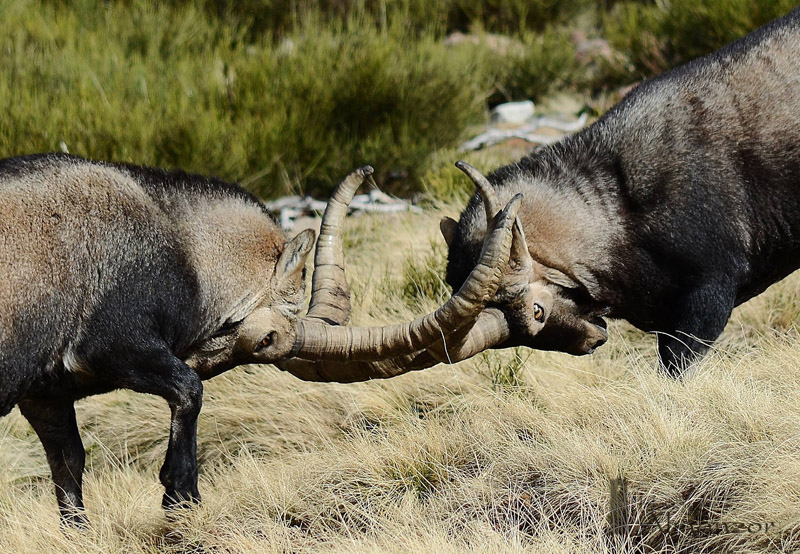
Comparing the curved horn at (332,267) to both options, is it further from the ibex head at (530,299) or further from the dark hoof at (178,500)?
the dark hoof at (178,500)

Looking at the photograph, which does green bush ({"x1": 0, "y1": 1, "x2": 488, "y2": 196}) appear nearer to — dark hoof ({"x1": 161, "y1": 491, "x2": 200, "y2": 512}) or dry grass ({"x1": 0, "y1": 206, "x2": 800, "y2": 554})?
dry grass ({"x1": 0, "y1": 206, "x2": 800, "y2": 554})

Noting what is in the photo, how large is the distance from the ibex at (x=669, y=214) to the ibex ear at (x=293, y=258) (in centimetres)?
78

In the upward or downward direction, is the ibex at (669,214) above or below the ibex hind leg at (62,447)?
above

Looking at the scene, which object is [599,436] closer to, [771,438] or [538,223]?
[771,438]

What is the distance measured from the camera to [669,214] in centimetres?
514

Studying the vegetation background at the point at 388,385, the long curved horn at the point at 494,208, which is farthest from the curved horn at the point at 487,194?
the vegetation background at the point at 388,385

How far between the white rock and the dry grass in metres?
4.63

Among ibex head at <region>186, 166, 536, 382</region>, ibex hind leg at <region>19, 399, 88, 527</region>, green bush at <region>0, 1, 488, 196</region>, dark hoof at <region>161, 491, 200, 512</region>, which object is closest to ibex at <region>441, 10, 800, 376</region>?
ibex head at <region>186, 166, 536, 382</region>

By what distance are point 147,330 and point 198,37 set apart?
7.19 meters

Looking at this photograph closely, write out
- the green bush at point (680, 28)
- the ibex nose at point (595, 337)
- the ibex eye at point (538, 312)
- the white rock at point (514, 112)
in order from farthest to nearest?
the white rock at point (514, 112)
the green bush at point (680, 28)
the ibex nose at point (595, 337)
the ibex eye at point (538, 312)

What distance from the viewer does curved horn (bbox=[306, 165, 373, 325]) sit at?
5.06m

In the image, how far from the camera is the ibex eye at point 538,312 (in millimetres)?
5228

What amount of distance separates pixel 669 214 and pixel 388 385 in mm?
1887

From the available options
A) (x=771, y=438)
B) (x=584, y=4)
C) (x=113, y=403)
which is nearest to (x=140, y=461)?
(x=113, y=403)
